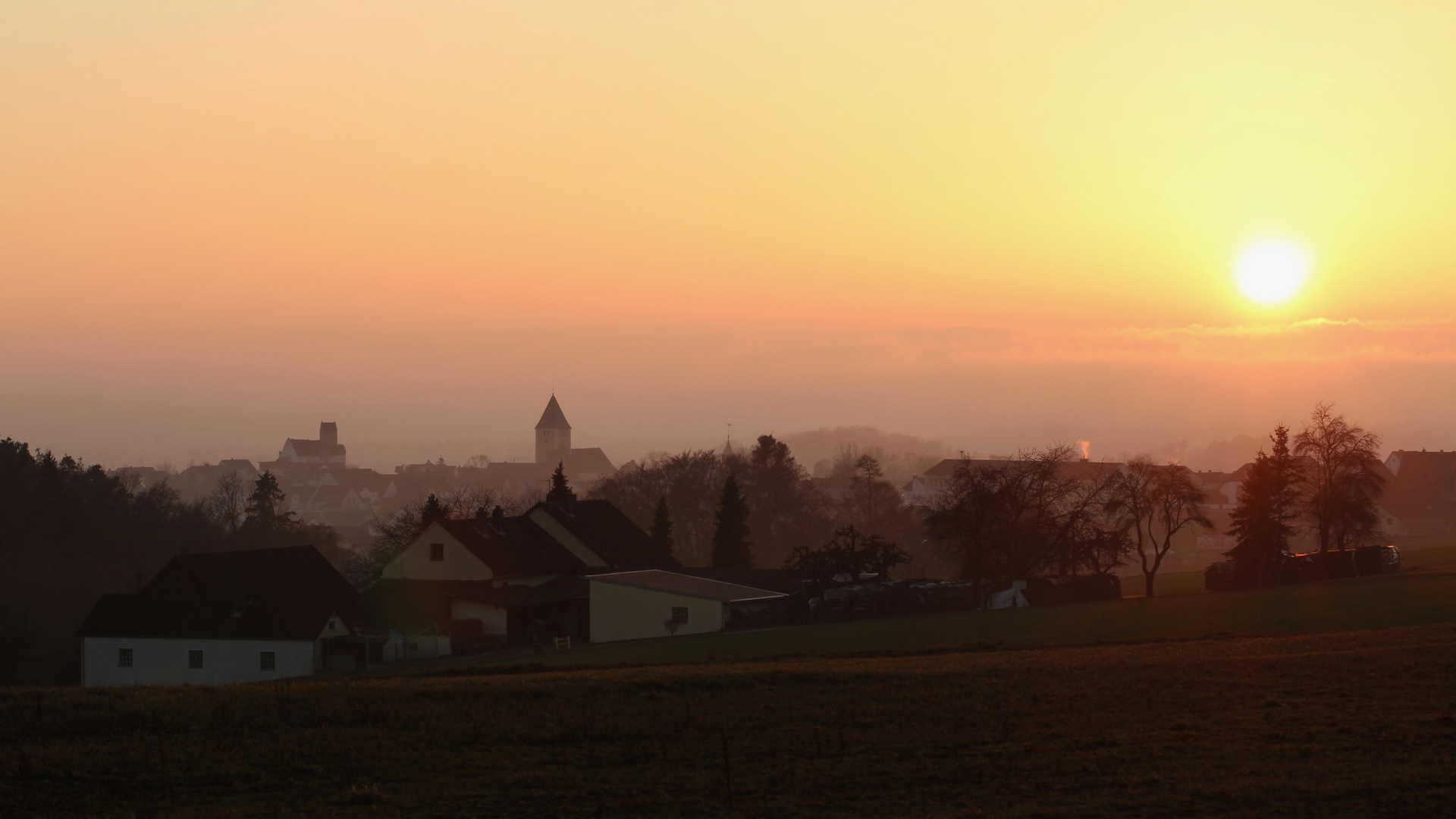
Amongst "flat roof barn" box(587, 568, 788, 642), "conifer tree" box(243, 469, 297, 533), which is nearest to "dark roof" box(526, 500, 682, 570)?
"flat roof barn" box(587, 568, 788, 642)

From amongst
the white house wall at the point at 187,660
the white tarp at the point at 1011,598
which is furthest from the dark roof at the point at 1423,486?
the white house wall at the point at 187,660

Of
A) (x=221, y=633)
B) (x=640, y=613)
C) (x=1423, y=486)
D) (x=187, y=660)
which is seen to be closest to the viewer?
(x=221, y=633)

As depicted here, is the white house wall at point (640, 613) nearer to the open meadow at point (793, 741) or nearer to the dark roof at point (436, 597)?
the dark roof at point (436, 597)

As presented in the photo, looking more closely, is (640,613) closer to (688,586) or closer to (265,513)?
(688,586)

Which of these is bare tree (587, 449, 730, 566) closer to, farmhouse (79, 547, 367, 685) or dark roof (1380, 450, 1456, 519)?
farmhouse (79, 547, 367, 685)

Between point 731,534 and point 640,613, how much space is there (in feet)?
68.9

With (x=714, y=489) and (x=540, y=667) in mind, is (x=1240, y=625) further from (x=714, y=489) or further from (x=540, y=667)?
(x=714, y=489)

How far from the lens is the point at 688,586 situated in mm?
57000

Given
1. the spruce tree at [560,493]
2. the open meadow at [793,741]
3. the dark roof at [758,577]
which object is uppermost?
the spruce tree at [560,493]

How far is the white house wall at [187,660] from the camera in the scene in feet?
163

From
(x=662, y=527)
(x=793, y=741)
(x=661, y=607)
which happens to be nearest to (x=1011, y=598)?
(x=661, y=607)

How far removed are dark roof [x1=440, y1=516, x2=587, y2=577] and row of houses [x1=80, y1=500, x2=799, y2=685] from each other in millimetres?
101

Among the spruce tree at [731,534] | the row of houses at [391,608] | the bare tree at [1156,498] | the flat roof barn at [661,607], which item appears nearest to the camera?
the row of houses at [391,608]

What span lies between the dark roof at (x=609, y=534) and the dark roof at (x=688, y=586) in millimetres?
5844
